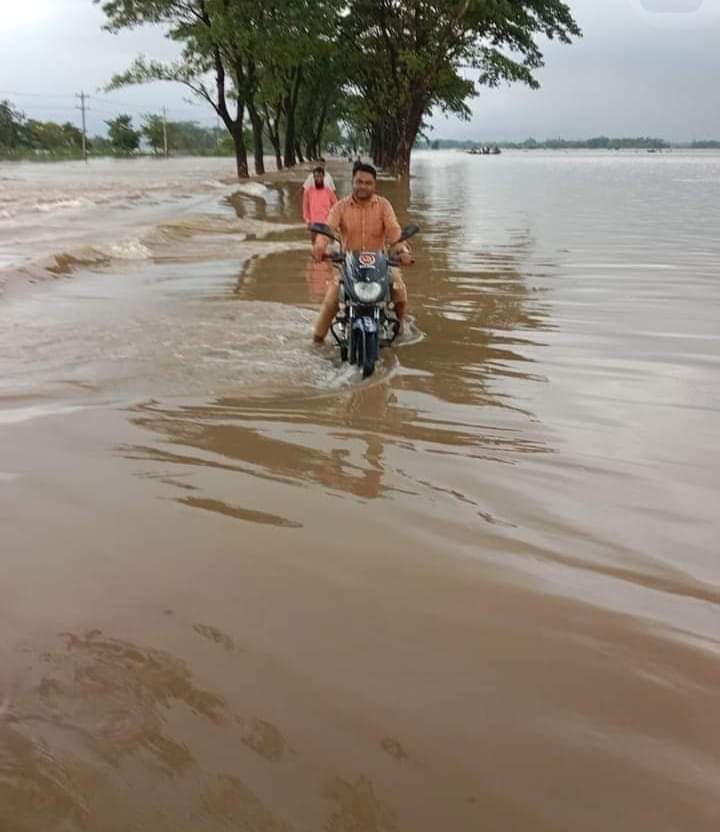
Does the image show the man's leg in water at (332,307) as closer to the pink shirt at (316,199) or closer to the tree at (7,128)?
the pink shirt at (316,199)

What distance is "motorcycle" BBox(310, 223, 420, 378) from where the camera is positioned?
6.02 metres

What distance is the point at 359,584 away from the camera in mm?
2945

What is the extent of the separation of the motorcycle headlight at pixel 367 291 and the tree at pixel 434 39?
1119 inches

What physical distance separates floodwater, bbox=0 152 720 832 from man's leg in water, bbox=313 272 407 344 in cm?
A: 37

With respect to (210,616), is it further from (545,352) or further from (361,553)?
(545,352)

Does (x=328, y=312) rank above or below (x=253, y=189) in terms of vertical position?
below

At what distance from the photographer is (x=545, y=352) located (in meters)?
6.73

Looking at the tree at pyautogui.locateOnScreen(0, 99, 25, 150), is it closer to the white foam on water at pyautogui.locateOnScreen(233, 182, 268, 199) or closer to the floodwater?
the white foam on water at pyautogui.locateOnScreen(233, 182, 268, 199)

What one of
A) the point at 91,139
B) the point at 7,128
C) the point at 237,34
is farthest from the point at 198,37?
the point at 91,139

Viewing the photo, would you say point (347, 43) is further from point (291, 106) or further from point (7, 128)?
point (7, 128)

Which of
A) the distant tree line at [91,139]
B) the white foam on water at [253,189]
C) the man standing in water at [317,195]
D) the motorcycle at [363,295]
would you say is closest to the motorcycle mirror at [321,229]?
the motorcycle at [363,295]

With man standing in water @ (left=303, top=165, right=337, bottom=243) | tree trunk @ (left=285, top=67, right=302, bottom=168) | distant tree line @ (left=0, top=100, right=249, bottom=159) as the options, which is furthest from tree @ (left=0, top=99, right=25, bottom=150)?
man standing in water @ (left=303, top=165, right=337, bottom=243)

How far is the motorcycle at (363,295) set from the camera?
19.8 ft

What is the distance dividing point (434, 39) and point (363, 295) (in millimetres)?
33009
